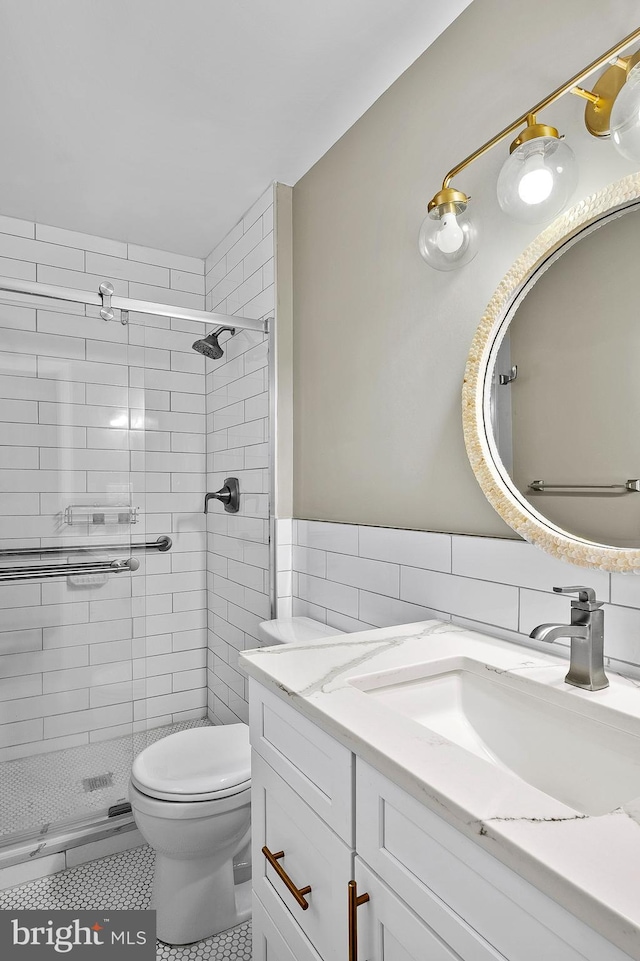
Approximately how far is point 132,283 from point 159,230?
0.29 metres

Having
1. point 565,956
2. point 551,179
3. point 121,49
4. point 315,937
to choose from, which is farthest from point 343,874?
point 121,49

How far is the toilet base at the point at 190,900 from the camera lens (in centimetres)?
158

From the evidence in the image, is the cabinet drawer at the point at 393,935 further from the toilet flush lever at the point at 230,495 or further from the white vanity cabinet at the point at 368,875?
the toilet flush lever at the point at 230,495

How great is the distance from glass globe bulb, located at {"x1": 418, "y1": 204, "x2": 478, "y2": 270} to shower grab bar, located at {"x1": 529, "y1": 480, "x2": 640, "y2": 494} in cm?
56

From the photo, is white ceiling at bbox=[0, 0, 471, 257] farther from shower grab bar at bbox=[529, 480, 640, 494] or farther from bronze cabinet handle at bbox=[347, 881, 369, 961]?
bronze cabinet handle at bbox=[347, 881, 369, 961]

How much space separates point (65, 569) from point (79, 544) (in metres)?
0.09

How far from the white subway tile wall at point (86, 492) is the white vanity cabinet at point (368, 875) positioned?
3.34ft

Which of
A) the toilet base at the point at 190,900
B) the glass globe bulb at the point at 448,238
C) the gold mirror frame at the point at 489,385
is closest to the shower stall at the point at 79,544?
the toilet base at the point at 190,900

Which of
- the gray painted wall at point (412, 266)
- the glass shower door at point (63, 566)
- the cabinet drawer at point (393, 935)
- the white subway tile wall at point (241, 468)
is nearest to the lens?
the cabinet drawer at point (393, 935)

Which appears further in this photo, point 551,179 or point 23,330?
point 23,330

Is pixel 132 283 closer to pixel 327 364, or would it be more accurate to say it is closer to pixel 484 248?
pixel 327 364

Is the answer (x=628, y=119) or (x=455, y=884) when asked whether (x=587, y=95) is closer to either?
(x=628, y=119)

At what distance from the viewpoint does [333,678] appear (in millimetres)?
1002

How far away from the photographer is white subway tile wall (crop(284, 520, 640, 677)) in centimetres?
104
